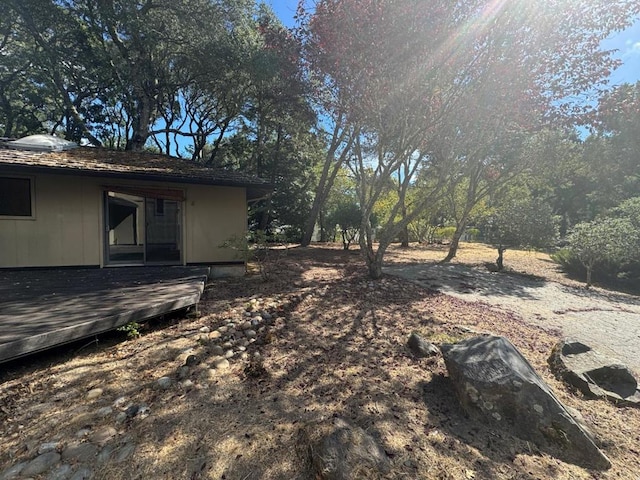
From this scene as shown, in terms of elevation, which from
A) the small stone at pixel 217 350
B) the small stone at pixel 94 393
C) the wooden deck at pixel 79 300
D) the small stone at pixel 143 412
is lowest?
the small stone at pixel 143 412

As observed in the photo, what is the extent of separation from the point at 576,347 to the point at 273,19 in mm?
13773

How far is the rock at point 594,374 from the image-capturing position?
2.88 meters

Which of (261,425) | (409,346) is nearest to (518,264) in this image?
(409,346)

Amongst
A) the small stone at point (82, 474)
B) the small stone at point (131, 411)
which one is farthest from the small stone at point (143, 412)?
the small stone at point (82, 474)

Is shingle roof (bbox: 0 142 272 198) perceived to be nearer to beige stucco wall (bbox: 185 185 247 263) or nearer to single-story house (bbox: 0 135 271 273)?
single-story house (bbox: 0 135 271 273)

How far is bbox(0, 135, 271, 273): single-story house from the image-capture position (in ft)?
19.7

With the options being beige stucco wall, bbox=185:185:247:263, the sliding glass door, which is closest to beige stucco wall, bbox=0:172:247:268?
beige stucco wall, bbox=185:185:247:263

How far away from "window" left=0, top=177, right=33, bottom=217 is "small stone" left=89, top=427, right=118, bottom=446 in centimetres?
638

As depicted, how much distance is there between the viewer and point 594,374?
3.10m

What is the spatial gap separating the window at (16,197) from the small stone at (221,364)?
20.1ft

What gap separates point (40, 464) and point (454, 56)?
7.11 meters

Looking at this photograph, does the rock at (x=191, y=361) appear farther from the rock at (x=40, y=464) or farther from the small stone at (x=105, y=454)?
the rock at (x=40, y=464)

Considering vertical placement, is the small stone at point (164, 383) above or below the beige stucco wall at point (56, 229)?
below

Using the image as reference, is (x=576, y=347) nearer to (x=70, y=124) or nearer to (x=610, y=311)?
(x=610, y=311)
